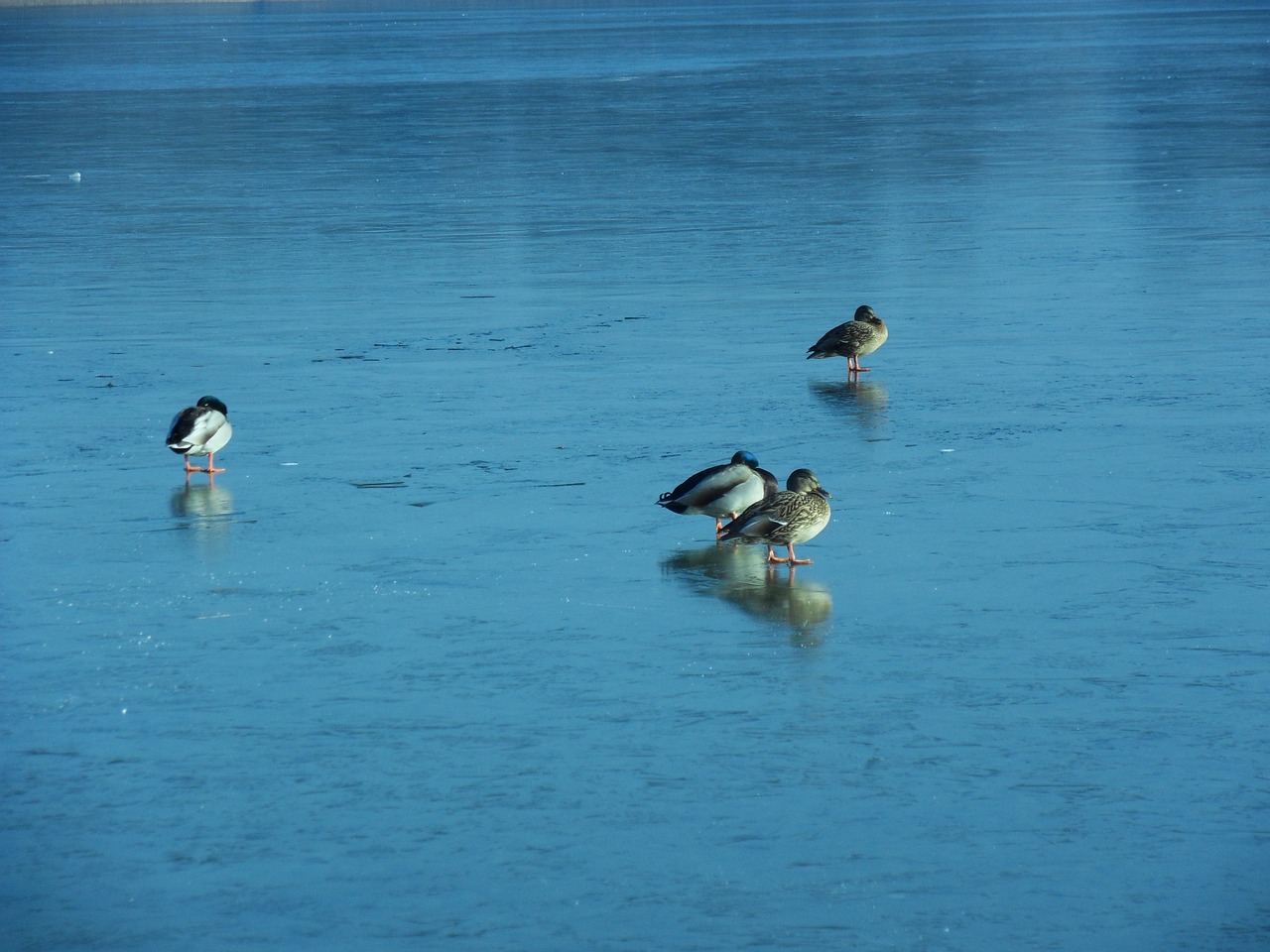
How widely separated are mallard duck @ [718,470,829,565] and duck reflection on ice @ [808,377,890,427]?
2.69 metres

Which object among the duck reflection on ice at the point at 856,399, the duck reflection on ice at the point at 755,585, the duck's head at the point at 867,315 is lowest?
the duck reflection on ice at the point at 755,585

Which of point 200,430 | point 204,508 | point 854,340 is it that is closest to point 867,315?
point 854,340

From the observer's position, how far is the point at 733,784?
5.91 metres

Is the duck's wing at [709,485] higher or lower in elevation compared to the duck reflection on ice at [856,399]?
lower

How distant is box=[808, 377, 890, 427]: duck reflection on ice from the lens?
11273mm

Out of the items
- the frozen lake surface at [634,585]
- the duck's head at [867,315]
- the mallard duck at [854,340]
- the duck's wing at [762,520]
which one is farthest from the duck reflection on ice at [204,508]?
the duck's head at [867,315]

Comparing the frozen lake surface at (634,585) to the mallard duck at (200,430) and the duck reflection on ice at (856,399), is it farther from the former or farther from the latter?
the mallard duck at (200,430)

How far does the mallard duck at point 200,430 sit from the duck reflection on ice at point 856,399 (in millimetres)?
3393

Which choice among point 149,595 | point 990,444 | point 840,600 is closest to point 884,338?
point 990,444

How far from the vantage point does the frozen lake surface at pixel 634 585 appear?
5305mm

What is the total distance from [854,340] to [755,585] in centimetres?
464

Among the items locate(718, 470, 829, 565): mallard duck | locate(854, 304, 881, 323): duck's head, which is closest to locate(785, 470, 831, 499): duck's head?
locate(718, 470, 829, 565): mallard duck

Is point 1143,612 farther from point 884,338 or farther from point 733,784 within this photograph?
point 884,338

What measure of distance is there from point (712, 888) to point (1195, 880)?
1.23 m
